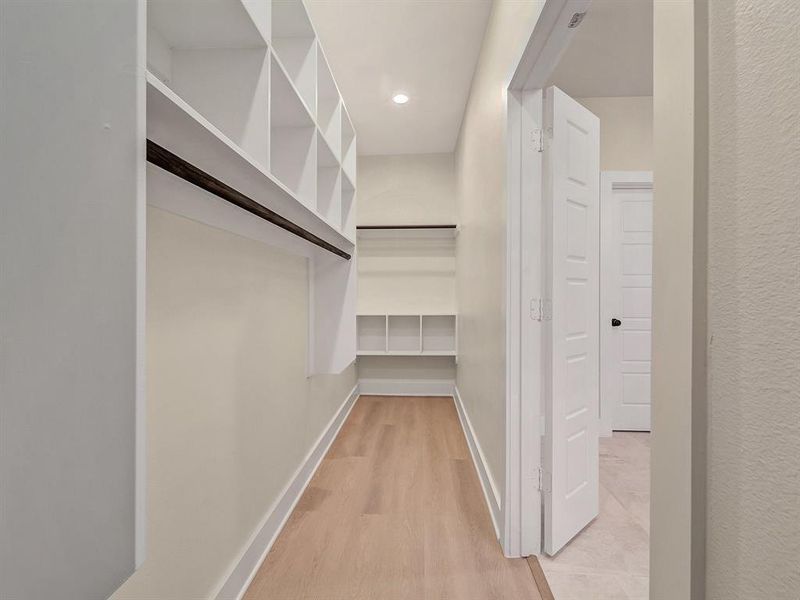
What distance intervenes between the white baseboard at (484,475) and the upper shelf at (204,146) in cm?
153

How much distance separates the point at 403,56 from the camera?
2.46m

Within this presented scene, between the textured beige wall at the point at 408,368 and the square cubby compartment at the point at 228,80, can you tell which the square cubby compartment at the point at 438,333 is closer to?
the textured beige wall at the point at 408,368

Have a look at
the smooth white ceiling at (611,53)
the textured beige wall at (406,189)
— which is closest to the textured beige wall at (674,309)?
the smooth white ceiling at (611,53)

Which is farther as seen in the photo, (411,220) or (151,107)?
(411,220)

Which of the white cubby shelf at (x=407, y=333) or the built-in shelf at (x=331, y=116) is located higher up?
the built-in shelf at (x=331, y=116)

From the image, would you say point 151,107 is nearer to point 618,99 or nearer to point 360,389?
point 618,99

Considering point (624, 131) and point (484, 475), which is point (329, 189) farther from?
point (624, 131)

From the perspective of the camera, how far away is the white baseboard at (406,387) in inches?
159

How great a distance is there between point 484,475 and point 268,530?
3.59 ft

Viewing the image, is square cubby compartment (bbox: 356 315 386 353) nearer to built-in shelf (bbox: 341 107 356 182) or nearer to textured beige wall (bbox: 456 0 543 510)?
textured beige wall (bbox: 456 0 543 510)

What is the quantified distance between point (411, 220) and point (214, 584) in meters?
3.46

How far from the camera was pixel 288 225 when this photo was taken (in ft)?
4.28

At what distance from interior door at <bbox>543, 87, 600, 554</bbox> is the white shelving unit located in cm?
96
